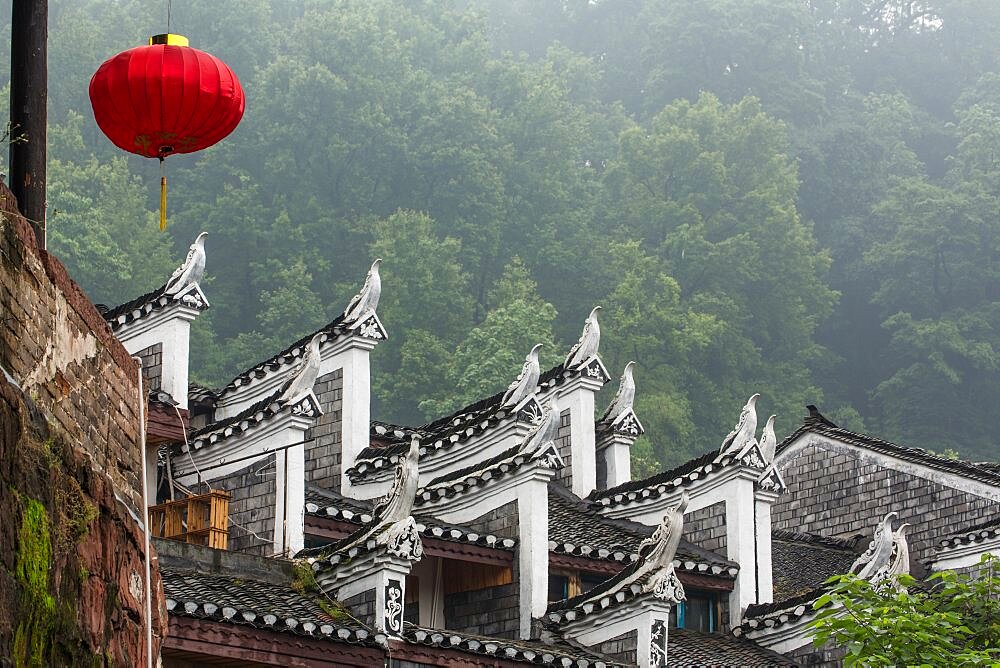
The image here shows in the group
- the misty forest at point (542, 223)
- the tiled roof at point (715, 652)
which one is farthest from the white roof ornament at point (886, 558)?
the misty forest at point (542, 223)

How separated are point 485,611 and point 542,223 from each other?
42645mm

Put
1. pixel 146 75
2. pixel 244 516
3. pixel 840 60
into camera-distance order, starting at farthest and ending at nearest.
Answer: pixel 840 60
pixel 244 516
pixel 146 75

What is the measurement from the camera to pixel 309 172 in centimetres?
6556

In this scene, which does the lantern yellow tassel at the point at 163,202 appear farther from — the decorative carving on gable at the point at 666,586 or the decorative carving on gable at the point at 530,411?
the decorative carving on gable at the point at 530,411

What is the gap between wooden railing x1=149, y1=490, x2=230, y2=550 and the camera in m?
23.0

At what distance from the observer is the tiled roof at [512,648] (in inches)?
872

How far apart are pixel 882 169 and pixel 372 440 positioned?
178 ft

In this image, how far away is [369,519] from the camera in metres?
23.7

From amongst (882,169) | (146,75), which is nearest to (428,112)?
(882,169)

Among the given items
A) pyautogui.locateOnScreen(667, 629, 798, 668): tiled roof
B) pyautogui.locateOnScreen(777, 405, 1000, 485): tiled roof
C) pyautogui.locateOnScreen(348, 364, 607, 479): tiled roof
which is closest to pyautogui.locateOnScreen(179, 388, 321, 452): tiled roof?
pyautogui.locateOnScreen(348, 364, 607, 479): tiled roof

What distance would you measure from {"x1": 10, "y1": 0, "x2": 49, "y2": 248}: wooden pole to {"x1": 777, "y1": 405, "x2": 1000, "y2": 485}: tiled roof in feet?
83.0

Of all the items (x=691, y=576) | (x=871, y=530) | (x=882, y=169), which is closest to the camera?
(x=691, y=576)

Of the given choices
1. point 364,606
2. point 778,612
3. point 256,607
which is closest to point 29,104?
point 256,607

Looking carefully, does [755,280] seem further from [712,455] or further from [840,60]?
[712,455]
